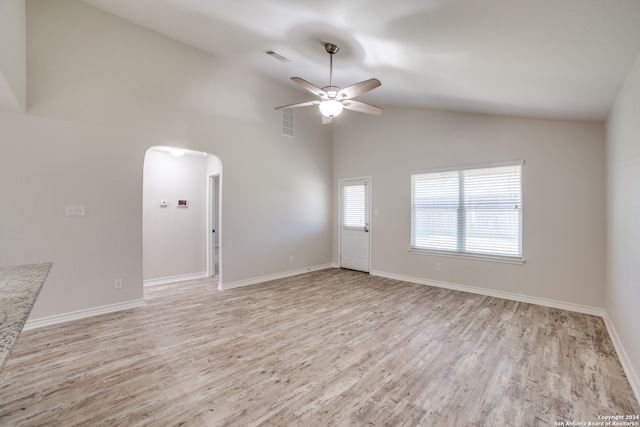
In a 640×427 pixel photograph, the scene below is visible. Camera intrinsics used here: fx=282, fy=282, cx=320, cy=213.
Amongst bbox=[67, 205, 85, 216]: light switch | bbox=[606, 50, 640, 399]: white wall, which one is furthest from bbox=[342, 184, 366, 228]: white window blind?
bbox=[67, 205, 85, 216]: light switch

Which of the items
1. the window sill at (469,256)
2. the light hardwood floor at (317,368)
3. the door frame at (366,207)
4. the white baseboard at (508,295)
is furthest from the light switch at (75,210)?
the window sill at (469,256)

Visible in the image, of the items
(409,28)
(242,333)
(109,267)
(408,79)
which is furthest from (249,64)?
(242,333)

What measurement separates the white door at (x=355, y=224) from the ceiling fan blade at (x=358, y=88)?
10.00ft

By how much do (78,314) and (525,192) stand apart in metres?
6.38

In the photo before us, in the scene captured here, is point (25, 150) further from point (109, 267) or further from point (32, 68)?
point (109, 267)

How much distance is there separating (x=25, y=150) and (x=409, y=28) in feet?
14.2

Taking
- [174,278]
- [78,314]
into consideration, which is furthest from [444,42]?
[174,278]

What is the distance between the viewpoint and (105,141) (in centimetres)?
374

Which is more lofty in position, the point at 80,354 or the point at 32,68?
the point at 32,68

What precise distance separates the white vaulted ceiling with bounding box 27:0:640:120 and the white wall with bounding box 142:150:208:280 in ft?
7.47

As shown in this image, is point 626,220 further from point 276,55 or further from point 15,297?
point 276,55

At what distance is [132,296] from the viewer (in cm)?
399

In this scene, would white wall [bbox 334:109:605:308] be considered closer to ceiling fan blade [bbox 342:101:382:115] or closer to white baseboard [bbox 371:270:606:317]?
white baseboard [bbox 371:270:606:317]

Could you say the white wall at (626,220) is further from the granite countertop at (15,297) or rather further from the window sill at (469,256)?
the granite countertop at (15,297)
